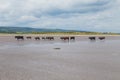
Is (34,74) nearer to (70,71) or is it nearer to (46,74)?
(46,74)

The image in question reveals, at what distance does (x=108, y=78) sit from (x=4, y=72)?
6724mm

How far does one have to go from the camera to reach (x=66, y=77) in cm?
1366

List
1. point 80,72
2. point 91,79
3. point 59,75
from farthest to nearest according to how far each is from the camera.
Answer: point 80,72
point 59,75
point 91,79

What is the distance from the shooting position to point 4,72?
15406 millimetres

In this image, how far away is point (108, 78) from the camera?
→ 43.7 feet

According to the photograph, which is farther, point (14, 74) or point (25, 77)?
point (14, 74)

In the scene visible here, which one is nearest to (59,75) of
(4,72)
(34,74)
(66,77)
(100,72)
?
(66,77)

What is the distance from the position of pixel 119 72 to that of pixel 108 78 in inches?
80.8

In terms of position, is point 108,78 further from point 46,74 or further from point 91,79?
point 46,74

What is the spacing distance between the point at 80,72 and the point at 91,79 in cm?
202

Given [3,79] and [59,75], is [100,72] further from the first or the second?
[3,79]

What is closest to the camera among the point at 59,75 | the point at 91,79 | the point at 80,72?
the point at 91,79

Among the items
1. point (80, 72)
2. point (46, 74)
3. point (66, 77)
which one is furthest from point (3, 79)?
point (80, 72)

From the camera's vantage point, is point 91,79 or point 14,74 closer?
point 91,79
